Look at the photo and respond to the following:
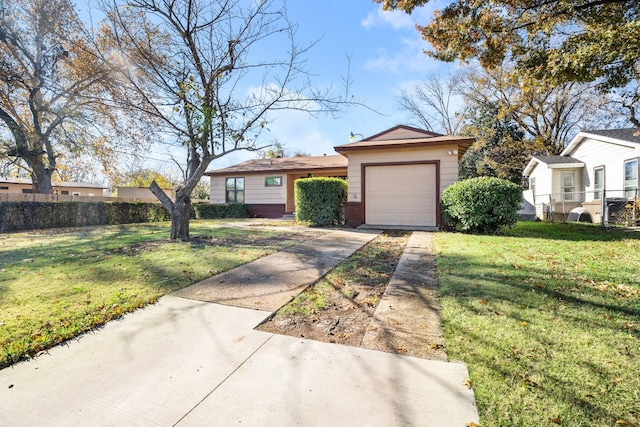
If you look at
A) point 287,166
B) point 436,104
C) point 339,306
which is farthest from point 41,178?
point 436,104

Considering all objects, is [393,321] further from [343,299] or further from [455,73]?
[455,73]

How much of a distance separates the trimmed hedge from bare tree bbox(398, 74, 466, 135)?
816 inches

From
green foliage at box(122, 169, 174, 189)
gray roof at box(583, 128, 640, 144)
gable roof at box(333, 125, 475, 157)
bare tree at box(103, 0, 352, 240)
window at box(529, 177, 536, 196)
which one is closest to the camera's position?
bare tree at box(103, 0, 352, 240)

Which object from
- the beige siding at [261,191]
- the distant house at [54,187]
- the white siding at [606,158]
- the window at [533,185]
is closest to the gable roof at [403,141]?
the white siding at [606,158]

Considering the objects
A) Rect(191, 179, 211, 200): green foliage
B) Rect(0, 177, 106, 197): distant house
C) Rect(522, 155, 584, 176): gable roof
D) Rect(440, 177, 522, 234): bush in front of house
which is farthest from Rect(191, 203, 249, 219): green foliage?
Rect(191, 179, 211, 200): green foliage

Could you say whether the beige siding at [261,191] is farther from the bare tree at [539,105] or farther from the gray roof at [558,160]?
the bare tree at [539,105]

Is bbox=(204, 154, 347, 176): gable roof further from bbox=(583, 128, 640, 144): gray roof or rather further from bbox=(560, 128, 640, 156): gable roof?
bbox=(583, 128, 640, 144): gray roof

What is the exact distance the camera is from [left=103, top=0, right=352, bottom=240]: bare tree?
700 cm

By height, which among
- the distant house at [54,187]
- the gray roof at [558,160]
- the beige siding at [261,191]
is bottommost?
the beige siding at [261,191]

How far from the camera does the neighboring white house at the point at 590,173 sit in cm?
1245

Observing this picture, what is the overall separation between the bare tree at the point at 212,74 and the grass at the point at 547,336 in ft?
17.9

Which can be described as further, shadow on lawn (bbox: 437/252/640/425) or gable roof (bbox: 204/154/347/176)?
gable roof (bbox: 204/154/347/176)

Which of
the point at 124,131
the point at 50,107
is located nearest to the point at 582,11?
the point at 124,131

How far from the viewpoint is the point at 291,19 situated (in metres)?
7.14
